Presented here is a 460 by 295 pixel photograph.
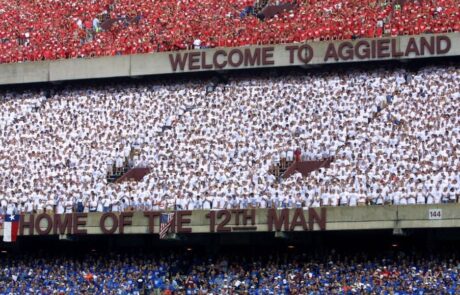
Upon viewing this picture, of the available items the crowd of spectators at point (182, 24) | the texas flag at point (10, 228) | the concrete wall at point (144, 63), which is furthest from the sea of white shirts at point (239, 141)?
the crowd of spectators at point (182, 24)

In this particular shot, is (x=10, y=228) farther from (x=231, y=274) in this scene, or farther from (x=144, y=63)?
(x=144, y=63)

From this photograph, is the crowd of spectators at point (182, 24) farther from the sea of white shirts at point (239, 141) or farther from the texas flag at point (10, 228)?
the texas flag at point (10, 228)

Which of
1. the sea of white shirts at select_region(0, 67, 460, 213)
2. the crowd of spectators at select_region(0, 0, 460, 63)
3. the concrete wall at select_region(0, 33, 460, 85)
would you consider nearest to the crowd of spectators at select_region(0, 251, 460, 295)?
the sea of white shirts at select_region(0, 67, 460, 213)

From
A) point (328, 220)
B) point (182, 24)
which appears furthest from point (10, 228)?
point (182, 24)

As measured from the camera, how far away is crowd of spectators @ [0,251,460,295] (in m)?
43.0

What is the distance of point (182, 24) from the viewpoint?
56.6 meters

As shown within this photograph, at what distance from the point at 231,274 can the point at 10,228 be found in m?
8.18

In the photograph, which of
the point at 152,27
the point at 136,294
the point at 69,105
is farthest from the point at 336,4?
the point at 136,294

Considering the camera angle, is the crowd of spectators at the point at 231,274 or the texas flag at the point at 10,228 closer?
the crowd of spectators at the point at 231,274

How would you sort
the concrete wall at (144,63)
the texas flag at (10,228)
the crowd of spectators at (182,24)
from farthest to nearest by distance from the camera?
the crowd of spectators at (182,24) < the concrete wall at (144,63) < the texas flag at (10,228)

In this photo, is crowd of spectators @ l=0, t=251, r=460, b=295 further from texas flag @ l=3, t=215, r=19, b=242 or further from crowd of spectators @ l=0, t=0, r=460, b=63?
crowd of spectators @ l=0, t=0, r=460, b=63

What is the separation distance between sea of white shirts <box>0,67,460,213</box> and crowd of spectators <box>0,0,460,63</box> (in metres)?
1.79

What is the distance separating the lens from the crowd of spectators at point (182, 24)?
52.7 meters

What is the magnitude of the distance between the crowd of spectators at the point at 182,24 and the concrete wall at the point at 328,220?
10296mm
